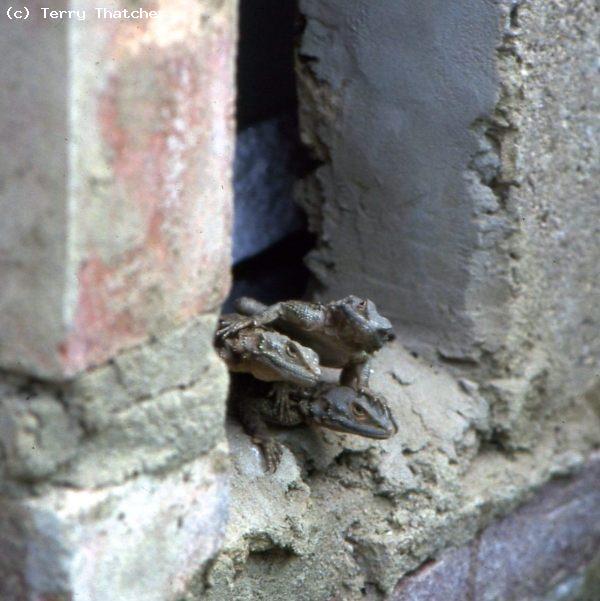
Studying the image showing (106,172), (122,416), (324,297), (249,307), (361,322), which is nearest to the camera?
(106,172)

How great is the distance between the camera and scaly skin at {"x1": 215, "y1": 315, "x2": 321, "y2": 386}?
7.32 ft

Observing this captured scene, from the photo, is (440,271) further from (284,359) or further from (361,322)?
(284,359)

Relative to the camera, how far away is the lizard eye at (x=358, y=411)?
7.80 feet

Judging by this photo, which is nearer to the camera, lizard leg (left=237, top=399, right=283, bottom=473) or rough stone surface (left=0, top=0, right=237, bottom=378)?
rough stone surface (left=0, top=0, right=237, bottom=378)

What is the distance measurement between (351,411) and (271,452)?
180 mm

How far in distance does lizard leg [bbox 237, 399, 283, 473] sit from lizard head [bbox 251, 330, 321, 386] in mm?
192

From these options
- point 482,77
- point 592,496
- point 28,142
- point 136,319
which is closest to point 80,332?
point 136,319

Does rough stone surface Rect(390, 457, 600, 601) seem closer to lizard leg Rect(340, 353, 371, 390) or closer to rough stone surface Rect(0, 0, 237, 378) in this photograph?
lizard leg Rect(340, 353, 371, 390)

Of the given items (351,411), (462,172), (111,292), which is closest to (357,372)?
(351,411)

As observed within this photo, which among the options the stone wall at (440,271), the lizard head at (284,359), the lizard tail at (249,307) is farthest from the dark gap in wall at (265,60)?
the lizard head at (284,359)

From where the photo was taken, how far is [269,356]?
2.24m

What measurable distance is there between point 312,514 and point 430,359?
595 millimetres

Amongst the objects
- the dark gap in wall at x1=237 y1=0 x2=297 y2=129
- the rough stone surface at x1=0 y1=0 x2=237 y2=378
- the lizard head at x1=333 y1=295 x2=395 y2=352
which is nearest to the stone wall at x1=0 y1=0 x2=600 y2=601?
the rough stone surface at x1=0 y1=0 x2=237 y2=378

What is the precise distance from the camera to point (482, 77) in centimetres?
255
